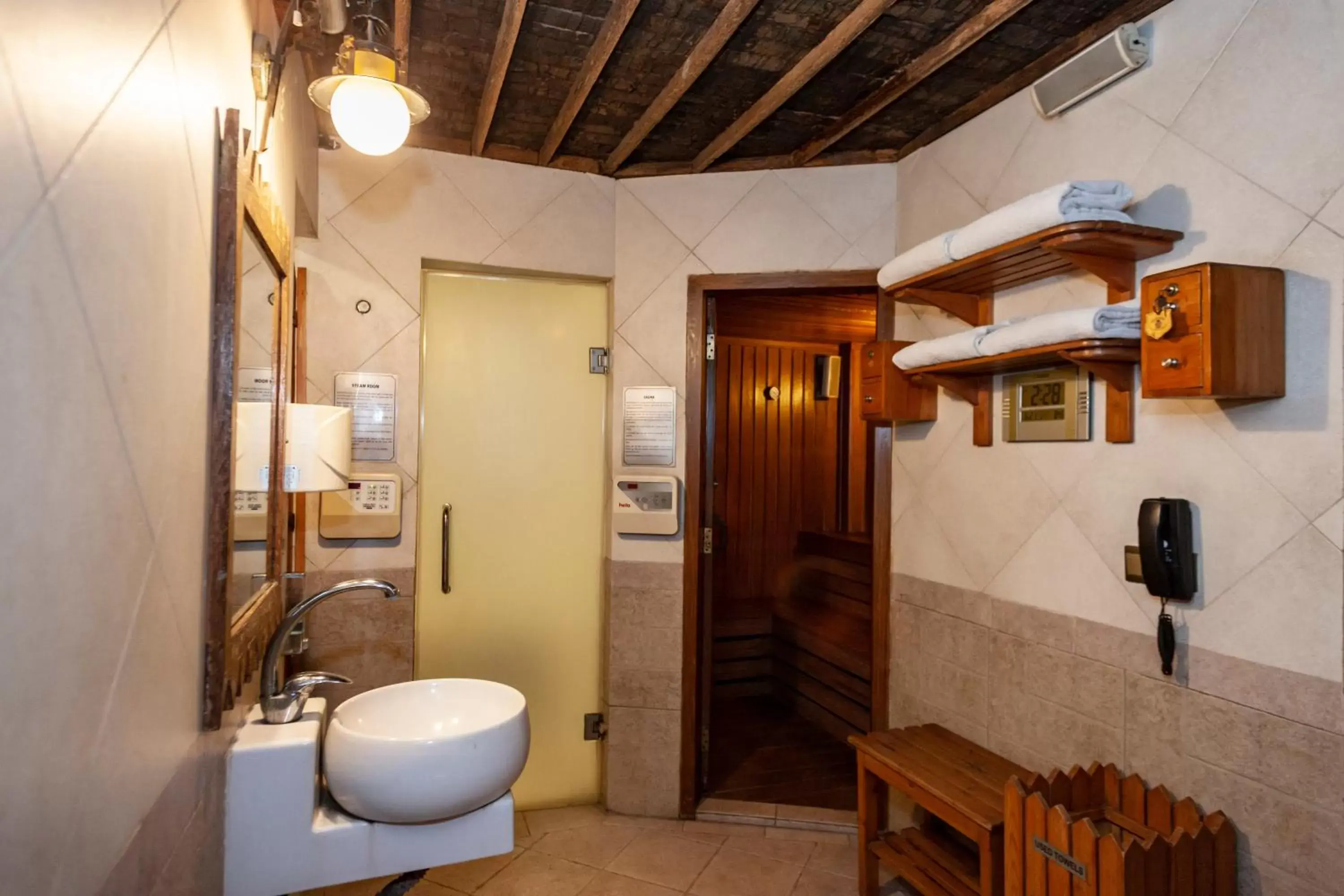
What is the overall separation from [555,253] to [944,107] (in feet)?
4.28

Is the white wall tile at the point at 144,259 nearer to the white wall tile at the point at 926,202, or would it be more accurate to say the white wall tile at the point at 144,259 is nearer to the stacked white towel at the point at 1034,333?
the stacked white towel at the point at 1034,333

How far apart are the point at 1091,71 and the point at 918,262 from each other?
560 millimetres

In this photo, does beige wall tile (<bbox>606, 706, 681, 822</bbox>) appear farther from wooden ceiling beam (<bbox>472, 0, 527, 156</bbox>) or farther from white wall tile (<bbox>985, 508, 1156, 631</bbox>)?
wooden ceiling beam (<bbox>472, 0, 527, 156</bbox>)

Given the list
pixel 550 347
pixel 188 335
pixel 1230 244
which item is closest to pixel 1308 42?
pixel 1230 244

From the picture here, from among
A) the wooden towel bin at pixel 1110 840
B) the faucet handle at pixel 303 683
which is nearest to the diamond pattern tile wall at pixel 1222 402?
the wooden towel bin at pixel 1110 840

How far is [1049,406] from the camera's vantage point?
6.43 ft

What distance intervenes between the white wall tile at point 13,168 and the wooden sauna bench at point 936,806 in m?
1.91

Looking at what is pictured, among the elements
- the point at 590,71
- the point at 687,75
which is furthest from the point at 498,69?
the point at 687,75

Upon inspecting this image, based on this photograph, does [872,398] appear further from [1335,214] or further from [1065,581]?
[1335,214]

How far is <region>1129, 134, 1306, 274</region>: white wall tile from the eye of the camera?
4.79ft

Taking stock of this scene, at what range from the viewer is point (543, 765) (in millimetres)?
2740

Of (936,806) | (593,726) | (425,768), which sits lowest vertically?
(593,726)

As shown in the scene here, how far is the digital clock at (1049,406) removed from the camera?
186cm

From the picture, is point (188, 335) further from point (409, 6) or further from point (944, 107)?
point (944, 107)
